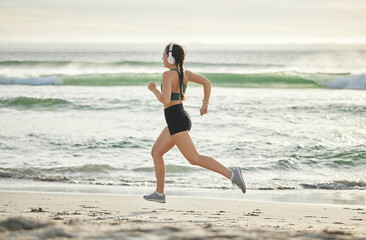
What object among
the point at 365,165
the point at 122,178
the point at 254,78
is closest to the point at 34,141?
the point at 122,178

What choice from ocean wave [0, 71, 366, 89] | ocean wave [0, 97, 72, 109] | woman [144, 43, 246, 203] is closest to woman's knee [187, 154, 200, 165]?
woman [144, 43, 246, 203]

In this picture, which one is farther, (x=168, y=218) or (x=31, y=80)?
(x=31, y=80)

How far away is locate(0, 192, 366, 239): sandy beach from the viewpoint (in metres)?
3.83

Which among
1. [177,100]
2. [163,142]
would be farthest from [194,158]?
[177,100]

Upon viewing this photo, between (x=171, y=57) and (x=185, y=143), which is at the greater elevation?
(x=171, y=57)

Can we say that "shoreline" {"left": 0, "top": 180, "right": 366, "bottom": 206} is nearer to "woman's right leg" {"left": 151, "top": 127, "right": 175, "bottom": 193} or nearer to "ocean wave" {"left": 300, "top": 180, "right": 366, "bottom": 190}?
"ocean wave" {"left": 300, "top": 180, "right": 366, "bottom": 190}

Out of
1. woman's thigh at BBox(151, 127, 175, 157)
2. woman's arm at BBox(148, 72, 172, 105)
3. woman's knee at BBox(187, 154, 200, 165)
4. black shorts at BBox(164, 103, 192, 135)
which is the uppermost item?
woman's arm at BBox(148, 72, 172, 105)

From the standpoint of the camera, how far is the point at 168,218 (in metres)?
5.37

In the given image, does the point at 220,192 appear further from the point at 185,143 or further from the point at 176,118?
the point at 176,118

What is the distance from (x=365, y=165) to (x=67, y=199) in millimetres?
5702

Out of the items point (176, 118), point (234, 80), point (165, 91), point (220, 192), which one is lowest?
point (220, 192)

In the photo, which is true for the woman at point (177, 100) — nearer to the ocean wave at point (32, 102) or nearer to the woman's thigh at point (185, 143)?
the woman's thigh at point (185, 143)

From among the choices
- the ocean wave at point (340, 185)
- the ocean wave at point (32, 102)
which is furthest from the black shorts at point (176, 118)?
the ocean wave at point (32, 102)

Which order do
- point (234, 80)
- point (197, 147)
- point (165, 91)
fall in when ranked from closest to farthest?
point (165, 91)
point (197, 147)
point (234, 80)
